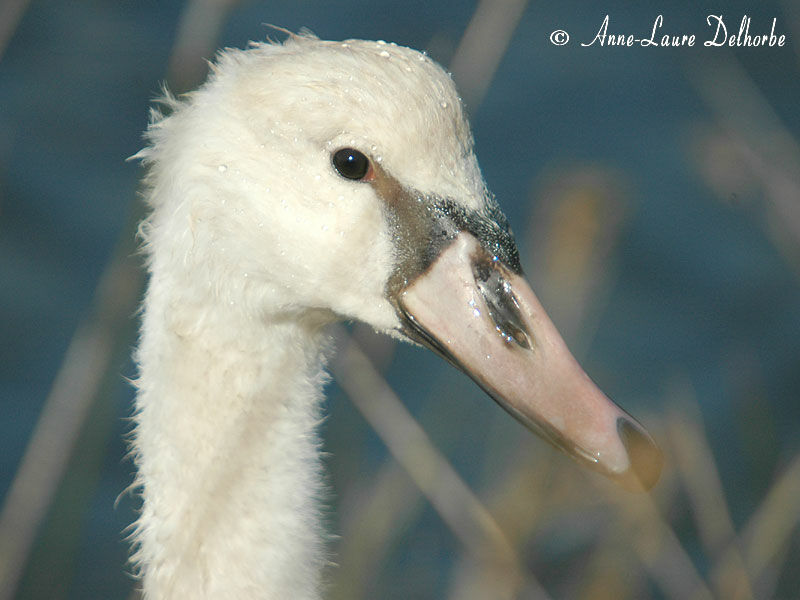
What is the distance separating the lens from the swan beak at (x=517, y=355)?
2523 mm

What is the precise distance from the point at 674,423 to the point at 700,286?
2.04m

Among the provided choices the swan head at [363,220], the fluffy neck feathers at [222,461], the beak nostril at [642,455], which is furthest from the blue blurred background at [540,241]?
the beak nostril at [642,455]

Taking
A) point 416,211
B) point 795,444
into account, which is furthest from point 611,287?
point 416,211

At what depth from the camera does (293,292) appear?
8.97 ft

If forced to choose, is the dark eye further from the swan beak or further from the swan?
the swan beak

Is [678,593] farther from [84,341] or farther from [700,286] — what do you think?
[700,286]

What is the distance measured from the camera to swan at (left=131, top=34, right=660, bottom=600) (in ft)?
8.59

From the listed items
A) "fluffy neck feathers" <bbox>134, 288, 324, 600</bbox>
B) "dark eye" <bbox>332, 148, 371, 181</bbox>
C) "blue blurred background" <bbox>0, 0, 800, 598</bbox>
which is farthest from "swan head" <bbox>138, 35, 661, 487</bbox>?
"blue blurred background" <bbox>0, 0, 800, 598</bbox>

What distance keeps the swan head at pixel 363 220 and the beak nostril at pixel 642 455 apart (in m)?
0.05

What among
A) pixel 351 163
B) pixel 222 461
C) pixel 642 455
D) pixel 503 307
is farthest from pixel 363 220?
pixel 642 455

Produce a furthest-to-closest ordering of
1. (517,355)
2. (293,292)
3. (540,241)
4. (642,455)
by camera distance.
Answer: (540,241) < (293,292) < (517,355) < (642,455)

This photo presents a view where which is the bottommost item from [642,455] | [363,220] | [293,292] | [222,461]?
[222,461]

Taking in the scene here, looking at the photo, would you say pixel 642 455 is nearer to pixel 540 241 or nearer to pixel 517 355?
pixel 517 355

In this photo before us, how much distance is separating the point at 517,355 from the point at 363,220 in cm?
45
